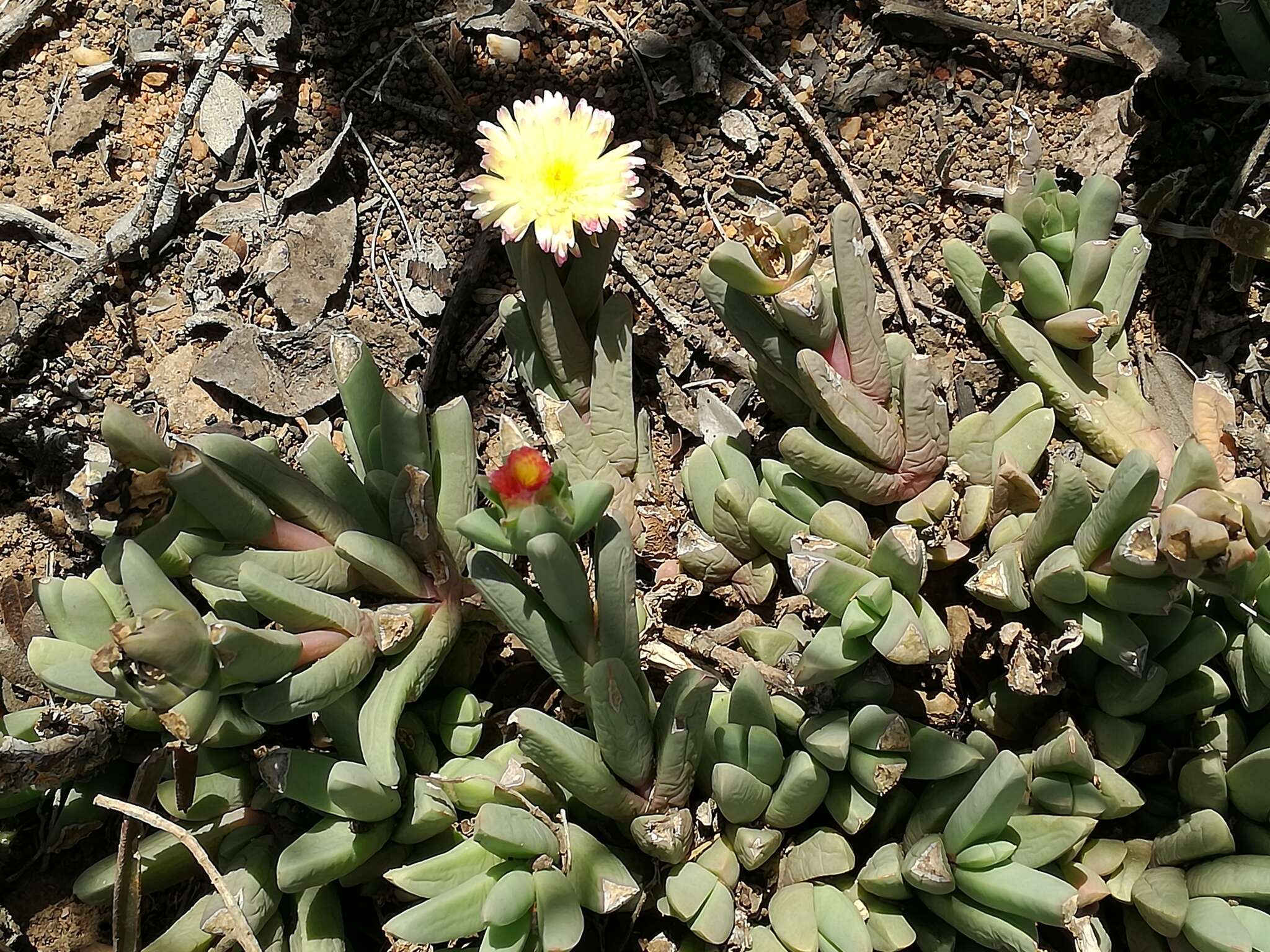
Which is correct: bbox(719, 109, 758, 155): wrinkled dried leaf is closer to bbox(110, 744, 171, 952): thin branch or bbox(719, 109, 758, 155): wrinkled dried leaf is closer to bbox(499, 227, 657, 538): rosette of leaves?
bbox(499, 227, 657, 538): rosette of leaves

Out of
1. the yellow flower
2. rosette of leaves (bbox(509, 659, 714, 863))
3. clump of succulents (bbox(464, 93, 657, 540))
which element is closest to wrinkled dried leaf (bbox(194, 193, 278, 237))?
clump of succulents (bbox(464, 93, 657, 540))

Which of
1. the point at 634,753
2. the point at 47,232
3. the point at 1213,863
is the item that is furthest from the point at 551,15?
the point at 1213,863

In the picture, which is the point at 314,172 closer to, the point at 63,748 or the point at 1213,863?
the point at 63,748

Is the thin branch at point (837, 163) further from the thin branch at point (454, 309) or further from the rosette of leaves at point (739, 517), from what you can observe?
the thin branch at point (454, 309)

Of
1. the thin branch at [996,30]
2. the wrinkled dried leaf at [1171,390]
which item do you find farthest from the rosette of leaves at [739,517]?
the thin branch at [996,30]

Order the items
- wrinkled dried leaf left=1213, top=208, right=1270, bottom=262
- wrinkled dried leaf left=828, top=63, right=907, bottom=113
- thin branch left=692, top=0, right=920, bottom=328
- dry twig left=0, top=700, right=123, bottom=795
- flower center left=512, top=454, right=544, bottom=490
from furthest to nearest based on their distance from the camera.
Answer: wrinkled dried leaf left=828, top=63, right=907, bottom=113 < thin branch left=692, top=0, right=920, bottom=328 < wrinkled dried leaf left=1213, top=208, right=1270, bottom=262 < dry twig left=0, top=700, right=123, bottom=795 < flower center left=512, top=454, right=544, bottom=490

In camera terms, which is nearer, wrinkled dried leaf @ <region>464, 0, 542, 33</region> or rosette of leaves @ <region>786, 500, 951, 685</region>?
rosette of leaves @ <region>786, 500, 951, 685</region>

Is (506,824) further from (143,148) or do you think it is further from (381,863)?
(143,148)
